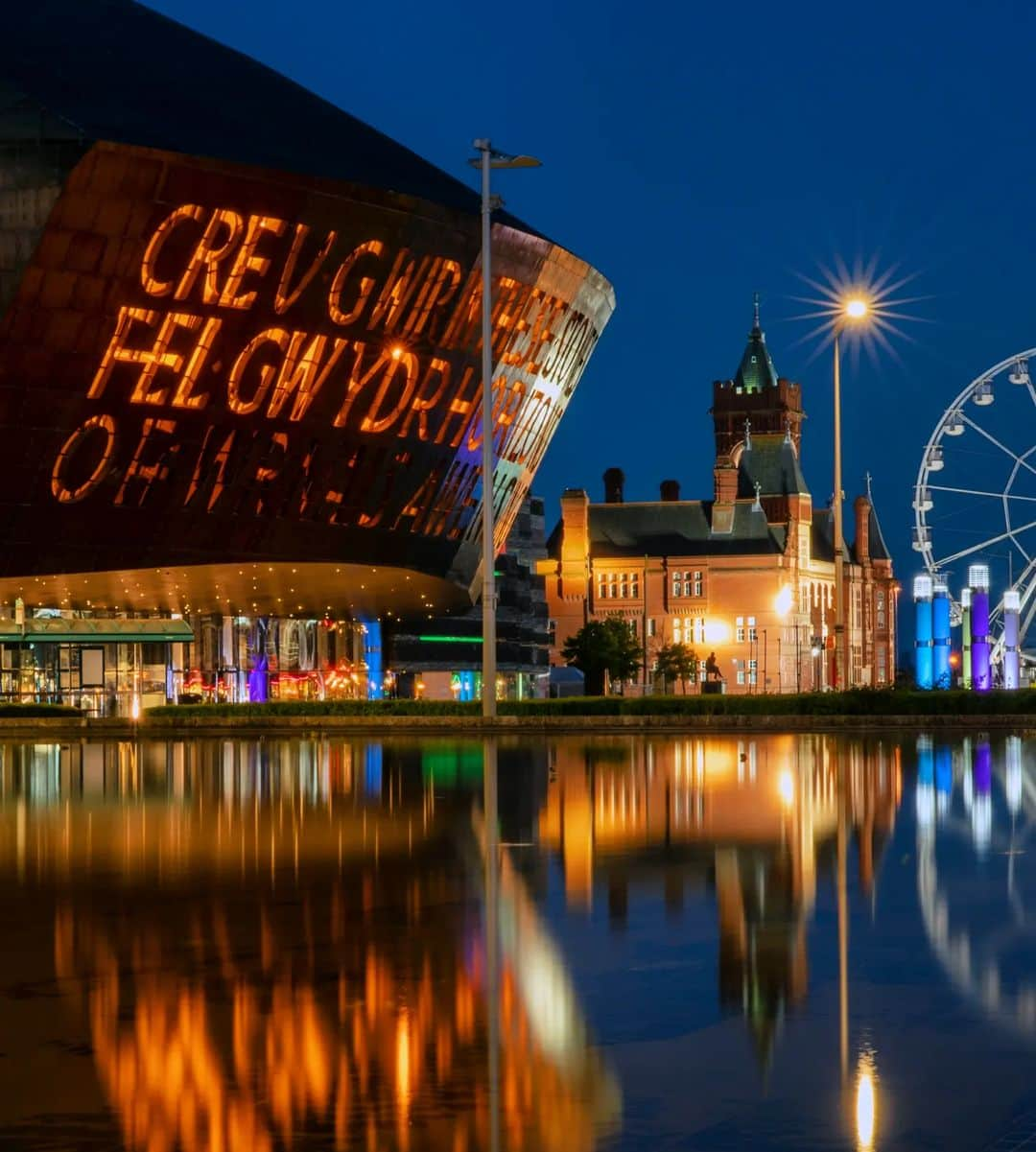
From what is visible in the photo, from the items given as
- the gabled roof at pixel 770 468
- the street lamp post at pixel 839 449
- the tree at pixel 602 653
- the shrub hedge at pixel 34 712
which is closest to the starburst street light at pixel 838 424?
the street lamp post at pixel 839 449

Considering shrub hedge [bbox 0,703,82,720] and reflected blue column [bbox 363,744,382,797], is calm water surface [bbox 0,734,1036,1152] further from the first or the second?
shrub hedge [bbox 0,703,82,720]

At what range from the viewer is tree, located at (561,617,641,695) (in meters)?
130

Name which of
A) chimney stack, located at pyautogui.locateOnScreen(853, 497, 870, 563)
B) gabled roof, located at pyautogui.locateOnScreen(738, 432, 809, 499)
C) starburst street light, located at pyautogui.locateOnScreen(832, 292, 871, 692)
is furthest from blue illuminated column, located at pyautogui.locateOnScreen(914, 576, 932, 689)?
chimney stack, located at pyautogui.locateOnScreen(853, 497, 870, 563)

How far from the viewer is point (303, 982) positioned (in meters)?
12.0

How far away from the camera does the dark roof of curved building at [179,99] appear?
46.3 m

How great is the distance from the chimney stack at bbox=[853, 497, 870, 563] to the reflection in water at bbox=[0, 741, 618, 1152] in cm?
16143

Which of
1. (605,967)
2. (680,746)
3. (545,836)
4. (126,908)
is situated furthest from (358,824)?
(680,746)

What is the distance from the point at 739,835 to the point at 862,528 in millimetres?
164675

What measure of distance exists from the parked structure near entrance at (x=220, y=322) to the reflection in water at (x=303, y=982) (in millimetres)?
24078

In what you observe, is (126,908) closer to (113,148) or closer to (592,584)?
(113,148)

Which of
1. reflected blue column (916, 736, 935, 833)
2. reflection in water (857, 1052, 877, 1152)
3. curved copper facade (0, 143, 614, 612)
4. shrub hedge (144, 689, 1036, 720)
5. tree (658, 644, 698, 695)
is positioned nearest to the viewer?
reflection in water (857, 1052, 877, 1152)

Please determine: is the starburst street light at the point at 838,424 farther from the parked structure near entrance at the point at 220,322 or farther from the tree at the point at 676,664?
the tree at the point at 676,664

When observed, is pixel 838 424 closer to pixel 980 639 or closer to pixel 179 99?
pixel 179 99

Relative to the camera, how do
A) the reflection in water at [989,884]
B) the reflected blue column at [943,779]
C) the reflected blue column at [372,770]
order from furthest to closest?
the reflected blue column at [372,770] → the reflected blue column at [943,779] → the reflection in water at [989,884]
